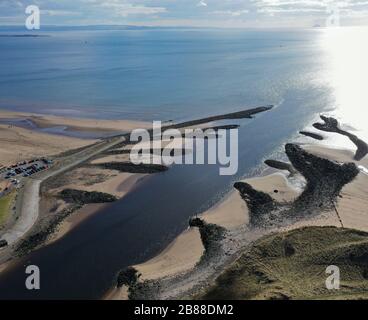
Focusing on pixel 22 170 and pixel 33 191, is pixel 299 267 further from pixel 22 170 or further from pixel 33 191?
pixel 22 170

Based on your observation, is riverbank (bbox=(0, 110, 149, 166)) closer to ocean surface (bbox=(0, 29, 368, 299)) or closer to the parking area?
the parking area

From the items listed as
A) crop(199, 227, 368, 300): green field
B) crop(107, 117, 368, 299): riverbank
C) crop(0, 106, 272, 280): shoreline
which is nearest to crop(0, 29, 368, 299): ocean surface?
crop(0, 106, 272, 280): shoreline

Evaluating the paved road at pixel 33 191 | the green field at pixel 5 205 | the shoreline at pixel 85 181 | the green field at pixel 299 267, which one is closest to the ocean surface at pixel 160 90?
the shoreline at pixel 85 181

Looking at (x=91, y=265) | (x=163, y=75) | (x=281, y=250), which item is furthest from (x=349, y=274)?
(x=163, y=75)

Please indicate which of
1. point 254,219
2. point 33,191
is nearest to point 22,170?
point 33,191

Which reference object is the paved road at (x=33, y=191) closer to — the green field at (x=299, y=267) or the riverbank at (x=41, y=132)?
the riverbank at (x=41, y=132)
